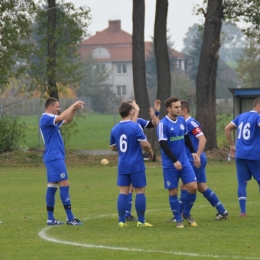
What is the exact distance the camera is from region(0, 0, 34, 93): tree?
98.8ft

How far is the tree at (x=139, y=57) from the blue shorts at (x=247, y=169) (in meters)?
18.0

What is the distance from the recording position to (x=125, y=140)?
38.1 feet

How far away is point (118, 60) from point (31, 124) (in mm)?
83128

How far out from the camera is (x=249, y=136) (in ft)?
41.4

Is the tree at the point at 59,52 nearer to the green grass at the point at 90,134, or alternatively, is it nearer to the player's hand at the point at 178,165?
the green grass at the point at 90,134

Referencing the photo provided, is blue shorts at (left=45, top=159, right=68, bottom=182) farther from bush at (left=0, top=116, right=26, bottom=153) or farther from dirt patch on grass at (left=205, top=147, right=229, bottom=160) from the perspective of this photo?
bush at (left=0, top=116, right=26, bottom=153)

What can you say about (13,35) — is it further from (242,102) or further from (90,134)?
(90,134)

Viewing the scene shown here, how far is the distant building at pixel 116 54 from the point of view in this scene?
112m

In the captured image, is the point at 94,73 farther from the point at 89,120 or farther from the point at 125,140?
the point at 125,140

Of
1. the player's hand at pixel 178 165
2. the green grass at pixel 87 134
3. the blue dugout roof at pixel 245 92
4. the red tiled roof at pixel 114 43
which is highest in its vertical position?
the red tiled roof at pixel 114 43

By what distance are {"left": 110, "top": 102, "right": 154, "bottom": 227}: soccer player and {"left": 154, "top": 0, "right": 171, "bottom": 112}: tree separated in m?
19.1

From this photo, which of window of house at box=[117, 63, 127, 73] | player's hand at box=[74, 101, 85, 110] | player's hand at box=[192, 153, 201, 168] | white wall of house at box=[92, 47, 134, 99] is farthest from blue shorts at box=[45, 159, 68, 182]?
window of house at box=[117, 63, 127, 73]

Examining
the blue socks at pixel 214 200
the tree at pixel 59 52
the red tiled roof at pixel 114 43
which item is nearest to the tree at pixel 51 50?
the tree at pixel 59 52

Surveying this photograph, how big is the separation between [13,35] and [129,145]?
19515 millimetres
